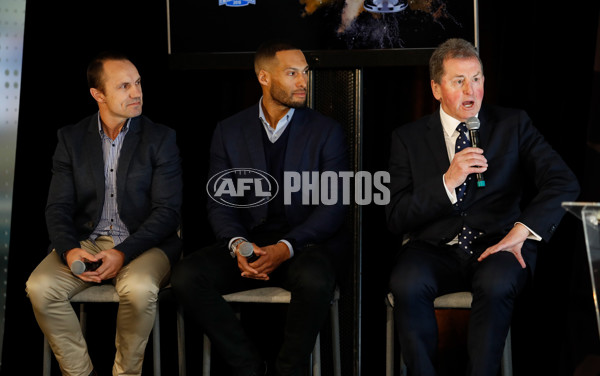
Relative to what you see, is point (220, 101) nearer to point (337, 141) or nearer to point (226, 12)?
point (226, 12)

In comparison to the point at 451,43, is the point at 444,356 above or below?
below

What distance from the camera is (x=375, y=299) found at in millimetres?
3994

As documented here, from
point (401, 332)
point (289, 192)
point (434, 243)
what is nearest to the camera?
point (401, 332)

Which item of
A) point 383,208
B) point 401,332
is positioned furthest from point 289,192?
point 401,332

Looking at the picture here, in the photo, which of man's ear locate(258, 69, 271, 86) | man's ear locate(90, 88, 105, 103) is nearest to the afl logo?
man's ear locate(258, 69, 271, 86)

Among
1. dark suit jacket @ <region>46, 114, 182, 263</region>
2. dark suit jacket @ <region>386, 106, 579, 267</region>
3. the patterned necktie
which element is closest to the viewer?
dark suit jacket @ <region>386, 106, 579, 267</region>

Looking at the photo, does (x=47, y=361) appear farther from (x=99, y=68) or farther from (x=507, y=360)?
(x=507, y=360)

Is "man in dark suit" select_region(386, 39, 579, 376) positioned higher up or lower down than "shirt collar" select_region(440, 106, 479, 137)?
lower down

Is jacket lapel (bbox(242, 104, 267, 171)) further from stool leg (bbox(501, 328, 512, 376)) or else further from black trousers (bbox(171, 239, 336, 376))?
stool leg (bbox(501, 328, 512, 376))

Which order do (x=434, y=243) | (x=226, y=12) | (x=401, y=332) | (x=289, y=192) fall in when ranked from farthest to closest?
1. (x=226, y=12)
2. (x=289, y=192)
3. (x=434, y=243)
4. (x=401, y=332)

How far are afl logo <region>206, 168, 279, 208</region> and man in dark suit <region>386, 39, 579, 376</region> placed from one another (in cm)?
56

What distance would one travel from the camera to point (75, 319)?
337 cm

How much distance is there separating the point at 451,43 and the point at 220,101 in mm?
1267

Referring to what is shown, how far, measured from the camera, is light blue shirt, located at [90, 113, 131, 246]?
11.9 feet
